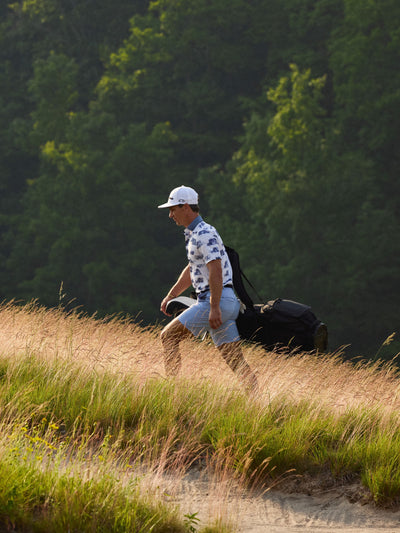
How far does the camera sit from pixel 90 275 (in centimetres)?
3475

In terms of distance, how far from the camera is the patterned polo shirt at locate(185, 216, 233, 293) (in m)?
5.68

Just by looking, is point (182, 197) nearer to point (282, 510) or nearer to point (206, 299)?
point (206, 299)

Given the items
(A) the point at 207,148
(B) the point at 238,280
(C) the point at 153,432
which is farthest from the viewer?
(A) the point at 207,148

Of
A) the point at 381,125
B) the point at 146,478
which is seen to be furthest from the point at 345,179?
the point at 146,478

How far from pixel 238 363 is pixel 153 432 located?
111 centimetres

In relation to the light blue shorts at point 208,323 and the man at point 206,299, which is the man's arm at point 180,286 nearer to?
the man at point 206,299

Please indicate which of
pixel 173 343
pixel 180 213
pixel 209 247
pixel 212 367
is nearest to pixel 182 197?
pixel 180 213

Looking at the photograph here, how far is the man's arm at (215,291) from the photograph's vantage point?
5637mm

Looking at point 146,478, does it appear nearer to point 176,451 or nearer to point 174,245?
point 176,451

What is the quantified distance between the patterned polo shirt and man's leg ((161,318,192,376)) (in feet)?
1.07

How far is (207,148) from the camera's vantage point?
3925 centimetres

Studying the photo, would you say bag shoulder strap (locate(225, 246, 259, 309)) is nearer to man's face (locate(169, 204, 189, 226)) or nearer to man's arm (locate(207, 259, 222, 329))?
man's arm (locate(207, 259, 222, 329))

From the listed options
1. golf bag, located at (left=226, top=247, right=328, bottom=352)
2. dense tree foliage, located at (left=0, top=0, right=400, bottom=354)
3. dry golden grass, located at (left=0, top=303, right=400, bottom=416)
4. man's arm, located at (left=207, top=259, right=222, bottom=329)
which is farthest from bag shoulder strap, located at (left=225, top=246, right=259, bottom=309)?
dense tree foliage, located at (left=0, top=0, right=400, bottom=354)

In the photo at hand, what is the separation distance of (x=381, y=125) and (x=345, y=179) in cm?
386
